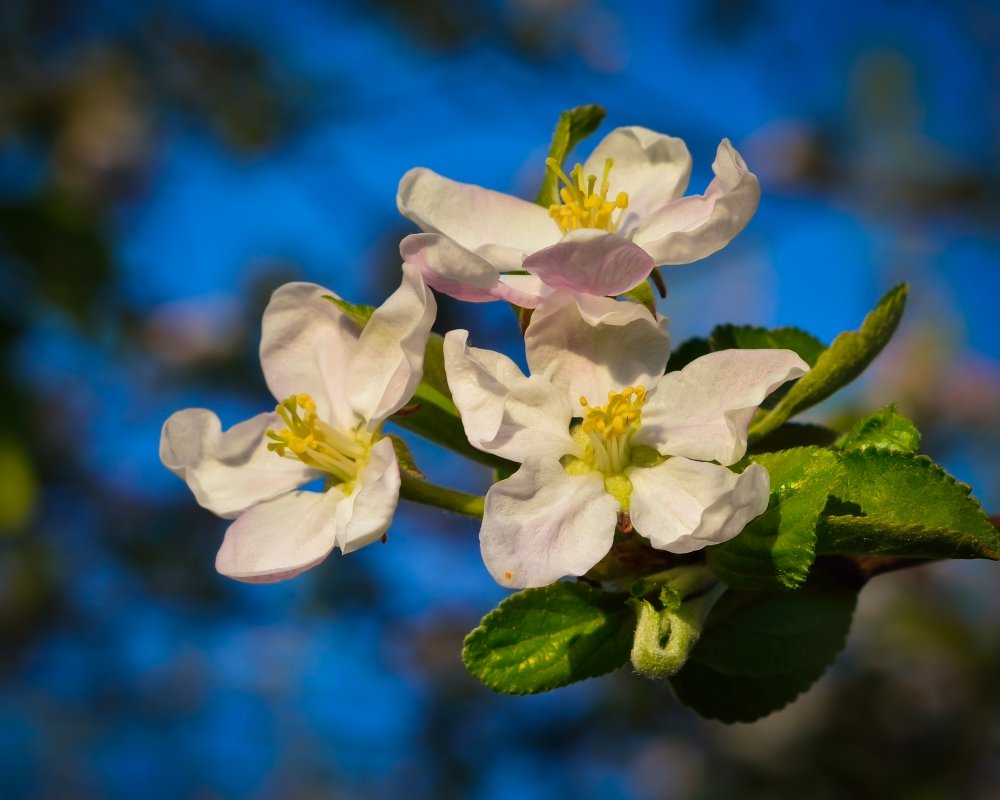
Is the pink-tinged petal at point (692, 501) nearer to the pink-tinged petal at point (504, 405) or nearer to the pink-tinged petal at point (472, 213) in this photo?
the pink-tinged petal at point (504, 405)

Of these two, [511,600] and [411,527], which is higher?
[511,600]

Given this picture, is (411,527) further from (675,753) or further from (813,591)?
(813,591)

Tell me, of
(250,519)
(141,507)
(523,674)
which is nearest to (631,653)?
(523,674)

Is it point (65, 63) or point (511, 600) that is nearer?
point (511, 600)

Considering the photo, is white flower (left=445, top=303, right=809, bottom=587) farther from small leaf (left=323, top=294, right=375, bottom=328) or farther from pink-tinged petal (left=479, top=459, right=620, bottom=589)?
small leaf (left=323, top=294, right=375, bottom=328)

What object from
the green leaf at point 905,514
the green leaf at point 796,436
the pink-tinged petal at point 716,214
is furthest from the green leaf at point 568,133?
the green leaf at point 905,514

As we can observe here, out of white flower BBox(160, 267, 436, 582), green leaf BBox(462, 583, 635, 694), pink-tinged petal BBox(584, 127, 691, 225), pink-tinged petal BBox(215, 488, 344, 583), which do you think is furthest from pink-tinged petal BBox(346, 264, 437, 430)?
pink-tinged petal BBox(584, 127, 691, 225)
